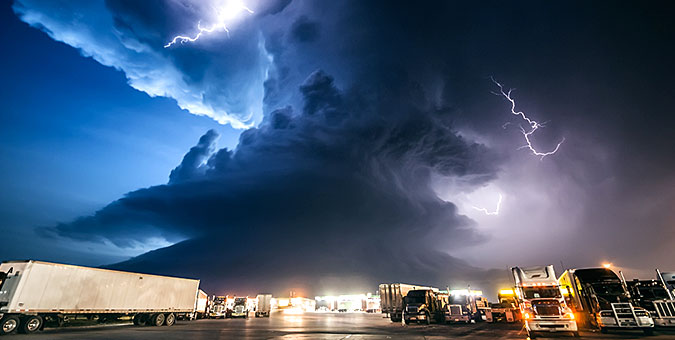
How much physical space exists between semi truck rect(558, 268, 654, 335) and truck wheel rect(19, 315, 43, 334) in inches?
1198

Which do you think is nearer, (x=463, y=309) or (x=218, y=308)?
(x=463, y=309)

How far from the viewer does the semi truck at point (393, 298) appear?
110ft

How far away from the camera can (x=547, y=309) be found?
580 inches

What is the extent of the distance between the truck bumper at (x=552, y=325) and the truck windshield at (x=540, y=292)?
4.92 ft

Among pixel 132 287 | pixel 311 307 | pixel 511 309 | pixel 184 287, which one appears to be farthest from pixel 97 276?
pixel 311 307

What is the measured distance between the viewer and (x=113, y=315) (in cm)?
2206

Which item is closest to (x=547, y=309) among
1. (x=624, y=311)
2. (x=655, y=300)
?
(x=624, y=311)

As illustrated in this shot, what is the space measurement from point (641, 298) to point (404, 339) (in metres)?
17.2

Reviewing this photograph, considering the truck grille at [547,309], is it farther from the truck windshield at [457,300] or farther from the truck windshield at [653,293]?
the truck windshield at [457,300]

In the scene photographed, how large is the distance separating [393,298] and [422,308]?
9.11 m

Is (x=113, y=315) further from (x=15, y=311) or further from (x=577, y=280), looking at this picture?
(x=577, y=280)

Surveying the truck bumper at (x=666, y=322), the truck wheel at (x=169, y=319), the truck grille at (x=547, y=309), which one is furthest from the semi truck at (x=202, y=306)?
the truck bumper at (x=666, y=322)

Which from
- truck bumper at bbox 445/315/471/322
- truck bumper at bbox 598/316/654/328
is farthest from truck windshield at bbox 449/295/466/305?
truck bumper at bbox 598/316/654/328

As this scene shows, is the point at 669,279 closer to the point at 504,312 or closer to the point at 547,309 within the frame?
the point at 547,309
